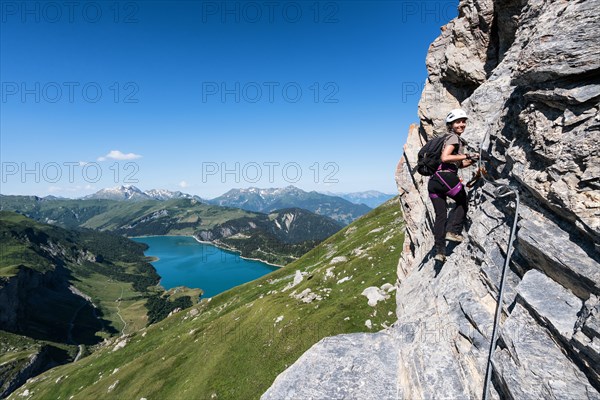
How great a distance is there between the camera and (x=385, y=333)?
12609mm

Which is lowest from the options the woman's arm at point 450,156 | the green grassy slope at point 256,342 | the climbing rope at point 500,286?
the green grassy slope at point 256,342

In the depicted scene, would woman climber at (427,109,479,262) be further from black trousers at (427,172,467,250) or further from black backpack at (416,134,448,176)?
black backpack at (416,134,448,176)

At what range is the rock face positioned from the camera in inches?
287

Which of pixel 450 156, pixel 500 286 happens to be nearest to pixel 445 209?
pixel 450 156

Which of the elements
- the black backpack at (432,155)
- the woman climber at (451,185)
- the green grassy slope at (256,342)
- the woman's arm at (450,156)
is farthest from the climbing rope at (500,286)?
the green grassy slope at (256,342)

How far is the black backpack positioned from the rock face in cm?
209

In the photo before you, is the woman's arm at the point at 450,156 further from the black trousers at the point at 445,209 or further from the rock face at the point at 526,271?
the rock face at the point at 526,271

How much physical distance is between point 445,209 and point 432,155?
2.70m

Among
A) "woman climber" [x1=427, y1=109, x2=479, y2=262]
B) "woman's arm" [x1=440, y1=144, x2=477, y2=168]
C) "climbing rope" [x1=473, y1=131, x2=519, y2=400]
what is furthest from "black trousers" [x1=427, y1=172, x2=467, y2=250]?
"climbing rope" [x1=473, y1=131, x2=519, y2=400]

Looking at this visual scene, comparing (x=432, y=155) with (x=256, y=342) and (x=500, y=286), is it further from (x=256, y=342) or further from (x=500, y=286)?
(x=256, y=342)

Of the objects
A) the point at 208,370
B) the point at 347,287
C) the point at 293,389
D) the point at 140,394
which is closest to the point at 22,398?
the point at 140,394

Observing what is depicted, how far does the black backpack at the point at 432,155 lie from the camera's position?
1307 centimetres

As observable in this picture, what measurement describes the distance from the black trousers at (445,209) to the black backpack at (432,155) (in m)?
0.42

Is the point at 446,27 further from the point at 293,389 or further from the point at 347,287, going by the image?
the point at 347,287
